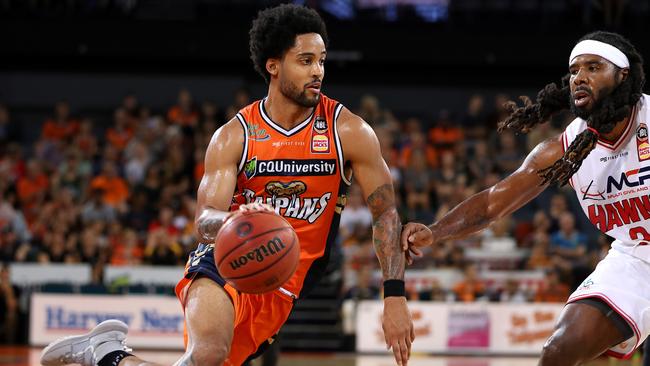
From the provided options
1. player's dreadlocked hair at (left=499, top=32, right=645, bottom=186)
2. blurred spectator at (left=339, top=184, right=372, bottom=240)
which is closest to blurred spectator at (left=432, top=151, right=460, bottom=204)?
blurred spectator at (left=339, top=184, right=372, bottom=240)

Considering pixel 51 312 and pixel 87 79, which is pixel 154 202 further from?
pixel 87 79

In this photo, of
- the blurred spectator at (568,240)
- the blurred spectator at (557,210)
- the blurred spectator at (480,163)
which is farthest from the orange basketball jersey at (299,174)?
the blurred spectator at (480,163)

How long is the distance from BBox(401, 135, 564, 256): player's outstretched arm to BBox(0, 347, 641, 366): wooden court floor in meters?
5.98

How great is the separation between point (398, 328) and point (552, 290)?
356 inches

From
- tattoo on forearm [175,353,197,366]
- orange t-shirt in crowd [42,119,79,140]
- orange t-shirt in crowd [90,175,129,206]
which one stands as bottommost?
tattoo on forearm [175,353,197,366]

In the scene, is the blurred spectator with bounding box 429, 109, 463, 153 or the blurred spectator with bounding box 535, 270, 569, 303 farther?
the blurred spectator with bounding box 429, 109, 463, 153

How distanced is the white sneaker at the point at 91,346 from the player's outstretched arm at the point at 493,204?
187cm

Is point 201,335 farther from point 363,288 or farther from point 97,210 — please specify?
point 97,210

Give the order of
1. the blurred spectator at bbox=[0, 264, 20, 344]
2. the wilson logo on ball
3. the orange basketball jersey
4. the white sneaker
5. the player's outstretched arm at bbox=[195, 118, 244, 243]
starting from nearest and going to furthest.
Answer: the wilson logo on ball
the player's outstretched arm at bbox=[195, 118, 244, 243]
the orange basketball jersey
the white sneaker
the blurred spectator at bbox=[0, 264, 20, 344]

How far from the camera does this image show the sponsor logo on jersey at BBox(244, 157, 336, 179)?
5.46m

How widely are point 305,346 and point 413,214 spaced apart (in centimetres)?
257

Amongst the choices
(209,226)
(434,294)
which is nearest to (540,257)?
(434,294)

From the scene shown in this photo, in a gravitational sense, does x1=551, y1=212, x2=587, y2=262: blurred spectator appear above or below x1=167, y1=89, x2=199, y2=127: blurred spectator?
below

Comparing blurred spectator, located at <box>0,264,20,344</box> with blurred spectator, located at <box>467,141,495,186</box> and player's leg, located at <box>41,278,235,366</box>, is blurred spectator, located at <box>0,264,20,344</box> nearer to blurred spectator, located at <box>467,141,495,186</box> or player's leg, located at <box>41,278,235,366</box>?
blurred spectator, located at <box>467,141,495,186</box>
